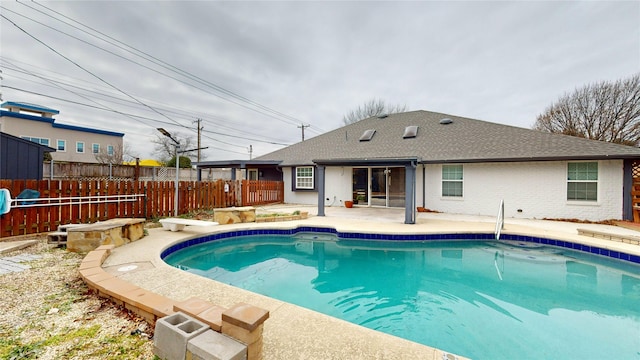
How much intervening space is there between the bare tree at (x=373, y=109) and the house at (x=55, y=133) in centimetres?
2330

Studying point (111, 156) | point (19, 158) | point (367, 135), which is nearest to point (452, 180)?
point (367, 135)

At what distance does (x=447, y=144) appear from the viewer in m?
11.4

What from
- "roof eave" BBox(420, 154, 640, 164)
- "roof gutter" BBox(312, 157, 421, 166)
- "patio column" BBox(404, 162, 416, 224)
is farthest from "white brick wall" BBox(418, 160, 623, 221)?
"roof gutter" BBox(312, 157, 421, 166)

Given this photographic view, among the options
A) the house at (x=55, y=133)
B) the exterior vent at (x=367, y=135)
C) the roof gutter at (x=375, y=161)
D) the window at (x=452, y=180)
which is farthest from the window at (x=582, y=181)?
the house at (x=55, y=133)

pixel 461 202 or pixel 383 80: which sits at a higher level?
pixel 383 80

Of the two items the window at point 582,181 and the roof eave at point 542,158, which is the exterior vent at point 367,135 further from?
the window at point 582,181

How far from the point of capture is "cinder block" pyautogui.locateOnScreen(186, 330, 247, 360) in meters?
1.62

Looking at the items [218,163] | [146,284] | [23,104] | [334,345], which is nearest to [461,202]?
[334,345]

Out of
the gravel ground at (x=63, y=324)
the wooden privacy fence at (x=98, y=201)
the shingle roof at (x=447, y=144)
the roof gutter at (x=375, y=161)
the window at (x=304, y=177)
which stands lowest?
the gravel ground at (x=63, y=324)

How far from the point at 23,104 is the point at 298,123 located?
873 inches

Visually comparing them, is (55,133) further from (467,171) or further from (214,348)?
(467,171)

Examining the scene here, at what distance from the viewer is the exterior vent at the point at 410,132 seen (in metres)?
13.1

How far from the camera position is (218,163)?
13.8m

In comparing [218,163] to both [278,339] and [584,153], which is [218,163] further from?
[584,153]
